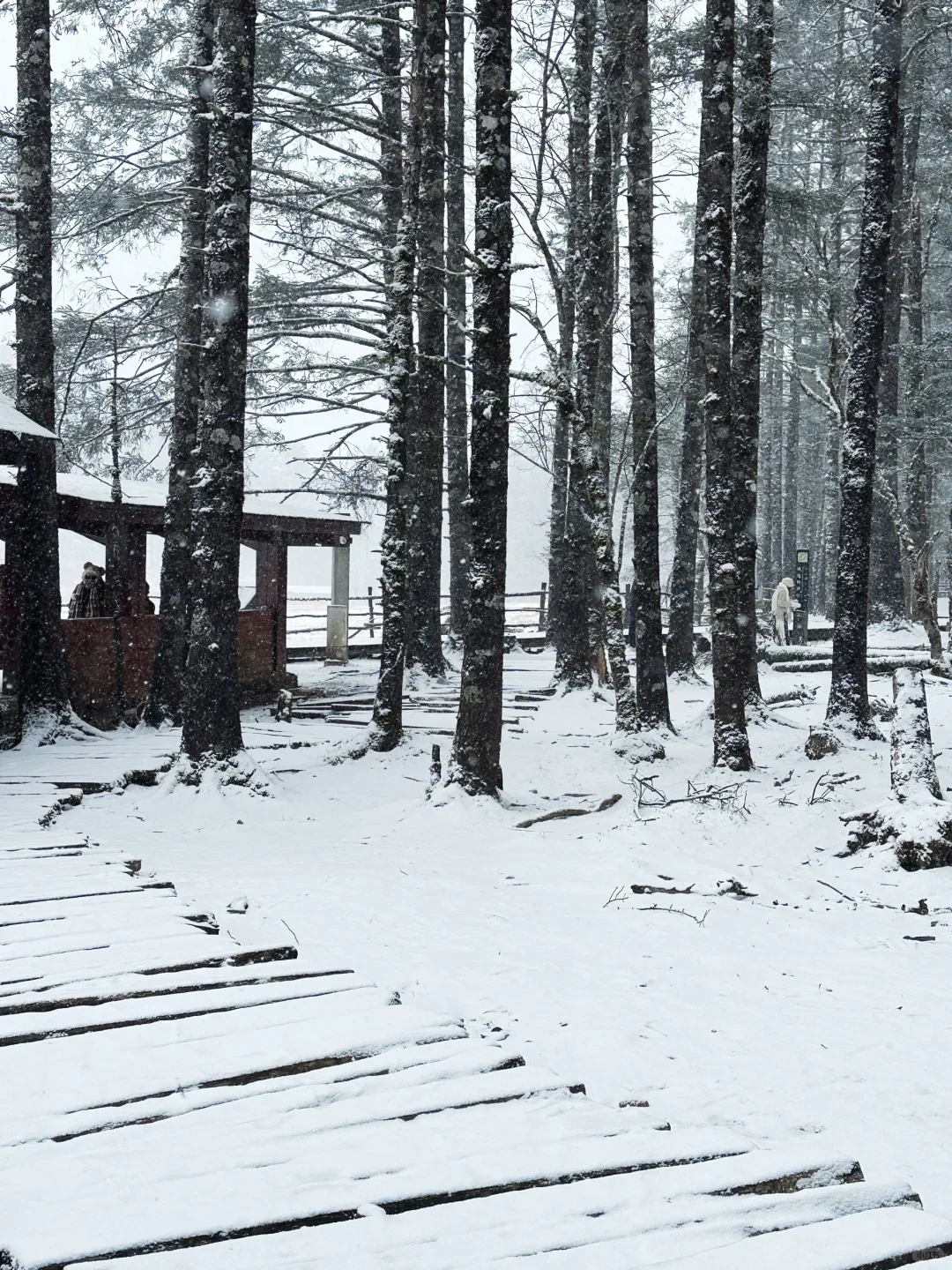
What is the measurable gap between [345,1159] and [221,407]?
744 cm

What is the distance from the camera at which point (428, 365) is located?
14844 millimetres

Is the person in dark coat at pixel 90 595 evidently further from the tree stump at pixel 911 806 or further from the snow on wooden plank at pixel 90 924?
the tree stump at pixel 911 806

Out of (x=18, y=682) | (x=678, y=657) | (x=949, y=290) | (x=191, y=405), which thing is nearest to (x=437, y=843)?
(x=18, y=682)

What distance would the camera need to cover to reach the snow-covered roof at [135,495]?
13602 millimetres

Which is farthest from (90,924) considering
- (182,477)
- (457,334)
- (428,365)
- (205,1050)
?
(457,334)

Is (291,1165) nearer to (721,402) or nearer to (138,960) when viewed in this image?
(138,960)

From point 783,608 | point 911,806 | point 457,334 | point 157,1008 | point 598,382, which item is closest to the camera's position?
point 157,1008

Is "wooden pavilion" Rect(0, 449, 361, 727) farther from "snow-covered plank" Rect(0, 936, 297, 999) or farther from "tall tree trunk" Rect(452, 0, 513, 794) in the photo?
"snow-covered plank" Rect(0, 936, 297, 999)

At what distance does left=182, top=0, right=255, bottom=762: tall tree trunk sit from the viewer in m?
9.09

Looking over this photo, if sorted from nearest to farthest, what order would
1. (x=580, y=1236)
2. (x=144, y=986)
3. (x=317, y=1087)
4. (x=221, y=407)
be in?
(x=580, y=1236), (x=317, y=1087), (x=144, y=986), (x=221, y=407)

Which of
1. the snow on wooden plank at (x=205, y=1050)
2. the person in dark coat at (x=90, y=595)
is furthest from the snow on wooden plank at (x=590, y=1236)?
the person in dark coat at (x=90, y=595)

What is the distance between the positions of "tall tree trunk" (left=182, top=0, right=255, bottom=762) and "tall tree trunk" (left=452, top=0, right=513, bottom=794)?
2.07 m

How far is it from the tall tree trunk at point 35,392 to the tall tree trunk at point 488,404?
4.75m

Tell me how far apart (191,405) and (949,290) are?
28406mm
